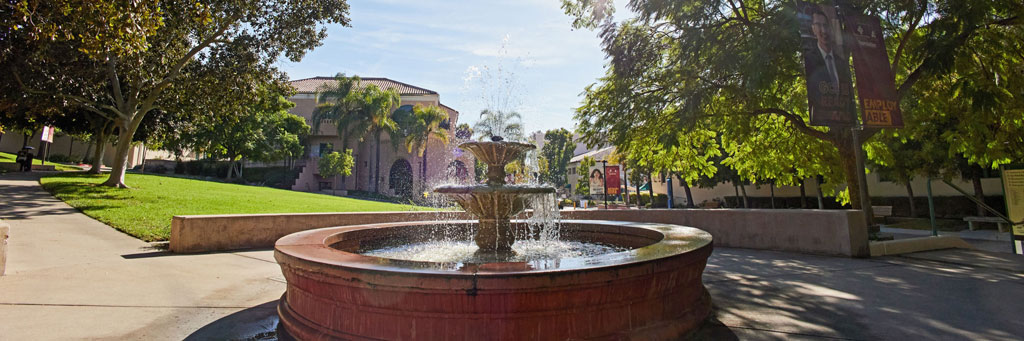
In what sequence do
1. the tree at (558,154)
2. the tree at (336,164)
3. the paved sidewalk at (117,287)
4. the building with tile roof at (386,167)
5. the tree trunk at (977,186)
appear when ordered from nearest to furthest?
the paved sidewalk at (117,287) → the tree trunk at (977,186) → the tree at (336,164) → the building with tile roof at (386,167) → the tree at (558,154)

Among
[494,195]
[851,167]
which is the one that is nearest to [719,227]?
[851,167]

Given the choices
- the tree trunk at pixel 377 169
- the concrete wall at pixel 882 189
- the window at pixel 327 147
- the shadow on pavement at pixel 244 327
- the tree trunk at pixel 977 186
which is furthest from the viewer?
the window at pixel 327 147

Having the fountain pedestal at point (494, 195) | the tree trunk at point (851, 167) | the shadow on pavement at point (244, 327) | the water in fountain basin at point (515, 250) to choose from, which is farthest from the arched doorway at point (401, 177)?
the shadow on pavement at point (244, 327)

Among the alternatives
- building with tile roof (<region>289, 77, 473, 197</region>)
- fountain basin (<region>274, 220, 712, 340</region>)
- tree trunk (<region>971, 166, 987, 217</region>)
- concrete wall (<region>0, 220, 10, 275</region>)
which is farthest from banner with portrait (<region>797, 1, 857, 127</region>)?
building with tile roof (<region>289, 77, 473, 197</region>)

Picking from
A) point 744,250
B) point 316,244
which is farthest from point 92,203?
point 744,250

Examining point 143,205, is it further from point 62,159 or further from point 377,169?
point 62,159

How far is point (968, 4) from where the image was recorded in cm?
780

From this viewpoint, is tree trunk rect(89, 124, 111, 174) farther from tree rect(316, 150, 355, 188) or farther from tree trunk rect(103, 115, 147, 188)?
tree rect(316, 150, 355, 188)

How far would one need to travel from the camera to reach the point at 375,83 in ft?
175

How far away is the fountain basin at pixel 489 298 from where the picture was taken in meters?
3.00

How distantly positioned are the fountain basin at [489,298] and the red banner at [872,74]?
7.06 m

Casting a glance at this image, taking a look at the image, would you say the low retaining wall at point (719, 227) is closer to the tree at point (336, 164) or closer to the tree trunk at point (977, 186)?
the tree trunk at point (977, 186)

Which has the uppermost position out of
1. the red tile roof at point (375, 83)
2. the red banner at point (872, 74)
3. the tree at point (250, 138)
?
the red tile roof at point (375, 83)

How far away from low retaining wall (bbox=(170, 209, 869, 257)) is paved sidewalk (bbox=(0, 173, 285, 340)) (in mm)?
736
